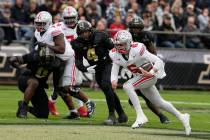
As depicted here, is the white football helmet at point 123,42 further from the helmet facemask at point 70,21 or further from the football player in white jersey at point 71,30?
the helmet facemask at point 70,21

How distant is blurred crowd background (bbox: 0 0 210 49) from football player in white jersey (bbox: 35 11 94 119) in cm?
649

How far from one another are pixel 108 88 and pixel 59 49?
1111 millimetres

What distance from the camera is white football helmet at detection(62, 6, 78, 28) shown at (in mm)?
15219

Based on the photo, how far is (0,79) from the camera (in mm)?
22016

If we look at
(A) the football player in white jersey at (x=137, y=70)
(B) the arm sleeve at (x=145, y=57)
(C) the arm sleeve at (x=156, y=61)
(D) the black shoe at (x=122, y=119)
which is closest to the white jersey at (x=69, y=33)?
(D) the black shoe at (x=122, y=119)

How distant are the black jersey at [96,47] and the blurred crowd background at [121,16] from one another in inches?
266

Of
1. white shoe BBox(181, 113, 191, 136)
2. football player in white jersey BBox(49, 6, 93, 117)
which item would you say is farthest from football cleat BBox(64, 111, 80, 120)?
white shoe BBox(181, 113, 191, 136)

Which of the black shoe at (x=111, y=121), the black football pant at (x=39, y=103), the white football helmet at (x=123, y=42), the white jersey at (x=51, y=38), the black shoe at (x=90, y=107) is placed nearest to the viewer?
the white football helmet at (x=123, y=42)

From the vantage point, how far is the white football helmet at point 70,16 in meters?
15.2

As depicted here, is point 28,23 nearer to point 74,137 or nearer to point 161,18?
point 161,18

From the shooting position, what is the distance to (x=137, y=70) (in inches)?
512

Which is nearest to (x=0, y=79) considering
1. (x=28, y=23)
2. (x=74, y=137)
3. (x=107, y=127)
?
(x=28, y=23)

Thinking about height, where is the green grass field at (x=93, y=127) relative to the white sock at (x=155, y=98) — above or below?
below

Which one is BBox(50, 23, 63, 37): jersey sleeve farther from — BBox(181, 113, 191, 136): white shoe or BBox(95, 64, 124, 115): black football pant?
BBox(181, 113, 191, 136): white shoe
